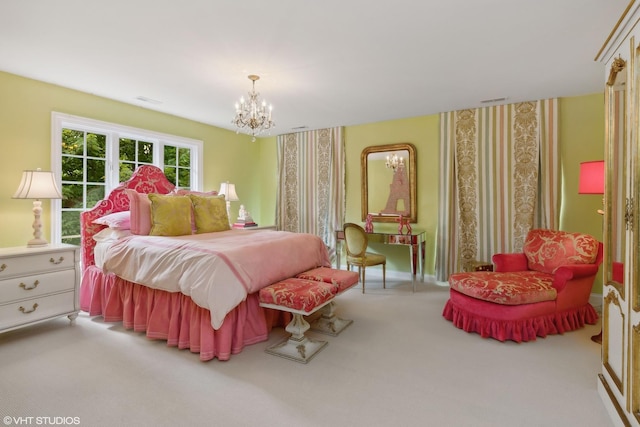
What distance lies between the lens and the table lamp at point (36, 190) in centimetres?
277

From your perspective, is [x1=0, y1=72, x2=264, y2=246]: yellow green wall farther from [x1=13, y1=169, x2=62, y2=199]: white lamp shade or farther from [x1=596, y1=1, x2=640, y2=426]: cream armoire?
[x1=596, y1=1, x2=640, y2=426]: cream armoire

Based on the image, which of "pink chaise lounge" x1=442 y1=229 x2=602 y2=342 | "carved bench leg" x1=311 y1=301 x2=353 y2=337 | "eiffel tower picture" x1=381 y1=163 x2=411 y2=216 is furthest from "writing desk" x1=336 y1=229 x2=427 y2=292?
"carved bench leg" x1=311 y1=301 x2=353 y2=337

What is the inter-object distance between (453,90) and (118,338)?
4120 mm

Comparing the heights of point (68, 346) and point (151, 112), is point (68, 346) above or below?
below

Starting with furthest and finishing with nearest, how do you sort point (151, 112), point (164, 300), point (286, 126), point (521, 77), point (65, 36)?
1. point (286, 126)
2. point (151, 112)
3. point (521, 77)
4. point (164, 300)
5. point (65, 36)

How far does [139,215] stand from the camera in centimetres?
319

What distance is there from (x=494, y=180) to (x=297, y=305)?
3.29m

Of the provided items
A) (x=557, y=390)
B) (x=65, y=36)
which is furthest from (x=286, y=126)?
(x=557, y=390)

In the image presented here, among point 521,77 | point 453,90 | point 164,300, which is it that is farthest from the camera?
point 453,90

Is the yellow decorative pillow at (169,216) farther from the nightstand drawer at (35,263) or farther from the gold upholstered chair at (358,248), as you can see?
the gold upholstered chair at (358,248)

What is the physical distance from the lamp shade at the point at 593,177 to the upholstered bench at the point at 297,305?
2524 mm

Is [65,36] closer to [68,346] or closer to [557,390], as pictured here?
[68,346]

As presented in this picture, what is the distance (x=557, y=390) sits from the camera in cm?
196

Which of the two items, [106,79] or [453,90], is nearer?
[106,79]
